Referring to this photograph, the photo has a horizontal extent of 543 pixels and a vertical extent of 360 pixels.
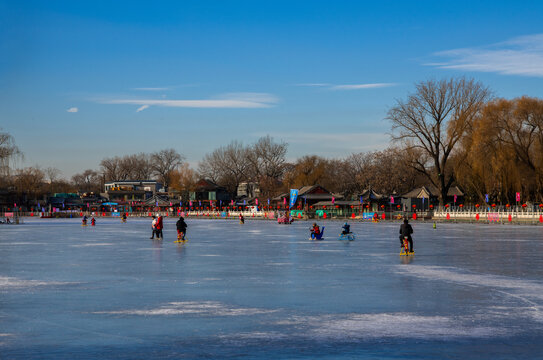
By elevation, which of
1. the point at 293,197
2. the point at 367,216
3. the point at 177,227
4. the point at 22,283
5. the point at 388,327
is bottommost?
the point at 388,327

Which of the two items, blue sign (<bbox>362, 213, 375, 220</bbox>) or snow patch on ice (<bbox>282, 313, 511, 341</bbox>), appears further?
blue sign (<bbox>362, 213, 375, 220</bbox>)

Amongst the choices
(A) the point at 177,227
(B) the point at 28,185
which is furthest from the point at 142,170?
(A) the point at 177,227

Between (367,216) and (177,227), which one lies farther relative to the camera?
(367,216)

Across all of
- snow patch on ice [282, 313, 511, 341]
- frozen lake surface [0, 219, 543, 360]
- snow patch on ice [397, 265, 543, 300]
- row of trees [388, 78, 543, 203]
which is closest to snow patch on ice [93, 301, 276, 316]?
frozen lake surface [0, 219, 543, 360]

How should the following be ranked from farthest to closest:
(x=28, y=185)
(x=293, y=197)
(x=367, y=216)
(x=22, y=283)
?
1. (x=28, y=185)
2. (x=293, y=197)
3. (x=367, y=216)
4. (x=22, y=283)

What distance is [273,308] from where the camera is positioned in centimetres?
1298

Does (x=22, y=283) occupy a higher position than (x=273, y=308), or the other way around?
(x=22, y=283)

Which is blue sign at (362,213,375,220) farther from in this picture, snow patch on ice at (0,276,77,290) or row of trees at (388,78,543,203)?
snow patch on ice at (0,276,77,290)

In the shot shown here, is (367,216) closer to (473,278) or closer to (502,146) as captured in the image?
(502,146)

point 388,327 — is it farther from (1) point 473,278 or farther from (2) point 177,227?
(2) point 177,227

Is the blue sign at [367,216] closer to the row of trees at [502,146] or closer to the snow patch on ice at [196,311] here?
the row of trees at [502,146]

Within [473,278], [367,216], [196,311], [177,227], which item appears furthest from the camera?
[367,216]

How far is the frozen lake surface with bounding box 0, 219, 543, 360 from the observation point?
949 centimetres

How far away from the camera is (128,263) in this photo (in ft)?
74.5
